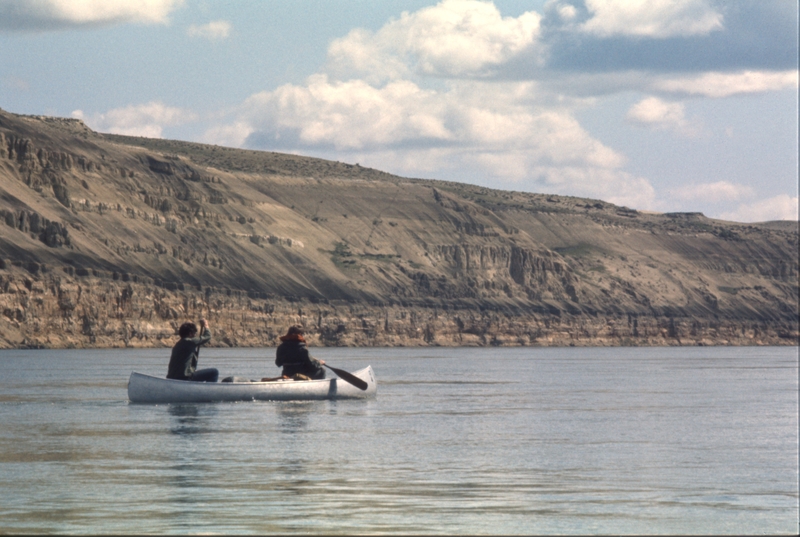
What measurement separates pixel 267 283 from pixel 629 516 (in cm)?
11693

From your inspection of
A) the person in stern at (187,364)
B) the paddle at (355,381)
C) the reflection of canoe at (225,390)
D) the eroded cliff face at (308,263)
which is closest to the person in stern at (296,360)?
the reflection of canoe at (225,390)

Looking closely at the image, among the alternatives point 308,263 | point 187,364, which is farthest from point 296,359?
point 308,263

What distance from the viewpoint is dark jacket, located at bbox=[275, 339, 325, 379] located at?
37875 mm

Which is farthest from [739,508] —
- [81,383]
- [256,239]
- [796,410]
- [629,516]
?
[256,239]

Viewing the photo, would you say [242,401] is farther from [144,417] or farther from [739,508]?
[739,508]

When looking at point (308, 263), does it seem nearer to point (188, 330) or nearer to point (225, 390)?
point (225, 390)

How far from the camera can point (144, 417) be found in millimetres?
31109

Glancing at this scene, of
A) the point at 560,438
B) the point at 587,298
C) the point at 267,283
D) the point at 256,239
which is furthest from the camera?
the point at 587,298

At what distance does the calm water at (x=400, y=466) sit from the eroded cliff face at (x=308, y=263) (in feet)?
241

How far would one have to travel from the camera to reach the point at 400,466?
20922mm

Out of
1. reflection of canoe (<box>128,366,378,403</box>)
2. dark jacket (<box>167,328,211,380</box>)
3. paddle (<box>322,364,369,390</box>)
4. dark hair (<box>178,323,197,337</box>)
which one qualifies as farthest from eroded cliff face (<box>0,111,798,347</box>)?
dark hair (<box>178,323,197,337</box>)

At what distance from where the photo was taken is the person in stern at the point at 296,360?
37844 millimetres

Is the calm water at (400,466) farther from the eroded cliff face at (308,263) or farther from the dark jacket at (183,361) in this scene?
the eroded cliff face at (308,263)

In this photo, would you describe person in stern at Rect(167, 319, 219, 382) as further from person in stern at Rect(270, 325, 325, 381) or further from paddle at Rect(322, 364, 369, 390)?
paddle at Rect(322, 364, 369, 390)
